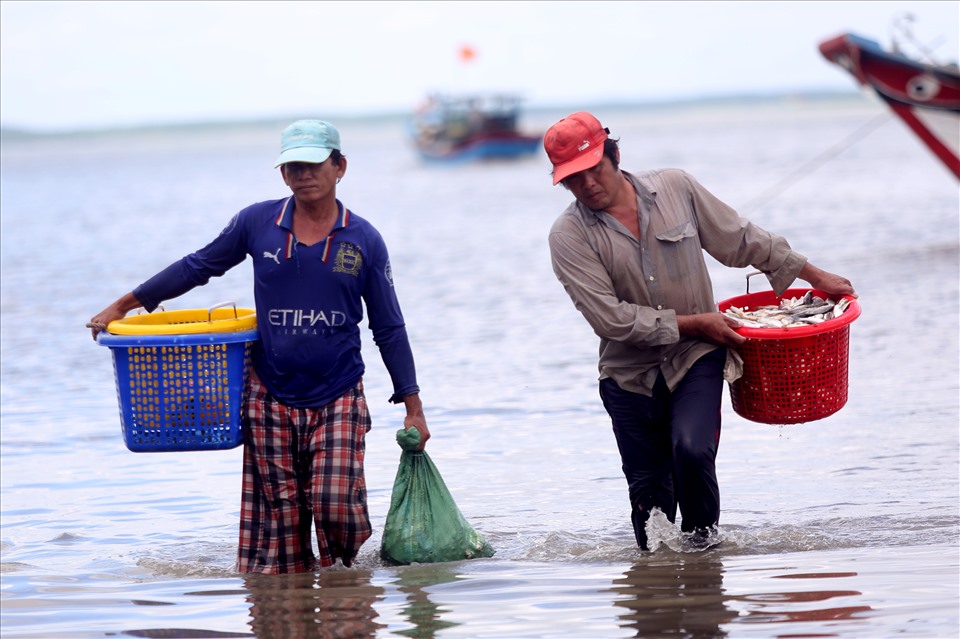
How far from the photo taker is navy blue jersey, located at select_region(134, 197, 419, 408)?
16.0ft

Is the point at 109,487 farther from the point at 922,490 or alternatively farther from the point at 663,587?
the point at 922,490

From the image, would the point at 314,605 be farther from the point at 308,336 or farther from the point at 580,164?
the point at 580,164

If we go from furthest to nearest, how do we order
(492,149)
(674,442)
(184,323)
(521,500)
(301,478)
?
(492,149) < (521,500) < (184,323) < (301,478) < (674,442)

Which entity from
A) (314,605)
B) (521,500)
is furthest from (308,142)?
(521,500)

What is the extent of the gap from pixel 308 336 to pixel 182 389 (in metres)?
0.51

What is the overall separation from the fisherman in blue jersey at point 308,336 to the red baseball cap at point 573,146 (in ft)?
2.43

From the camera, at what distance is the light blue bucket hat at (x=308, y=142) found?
15.7 feet

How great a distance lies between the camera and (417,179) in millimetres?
51562

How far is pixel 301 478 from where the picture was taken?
511cm

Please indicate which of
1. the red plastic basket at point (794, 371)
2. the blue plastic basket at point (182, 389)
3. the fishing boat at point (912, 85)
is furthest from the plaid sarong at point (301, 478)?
the fishing boat at point (912, 85)

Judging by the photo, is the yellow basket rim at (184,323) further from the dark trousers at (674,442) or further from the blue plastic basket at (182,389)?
the dark trousers at (674,442)

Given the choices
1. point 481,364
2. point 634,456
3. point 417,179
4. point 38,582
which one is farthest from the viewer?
point 417,179

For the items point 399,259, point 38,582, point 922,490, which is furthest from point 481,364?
point 399,259

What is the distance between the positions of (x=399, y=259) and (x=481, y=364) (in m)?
9.52
